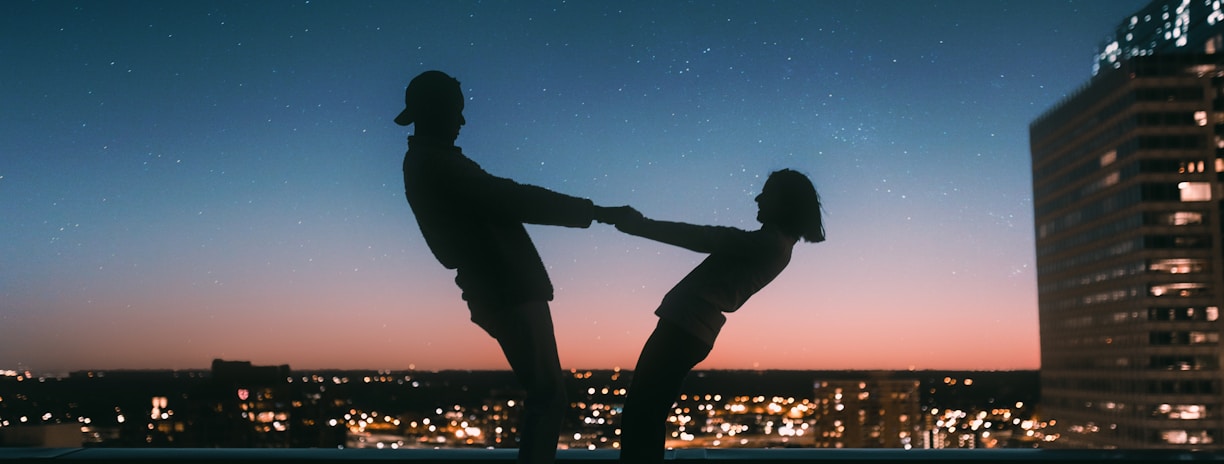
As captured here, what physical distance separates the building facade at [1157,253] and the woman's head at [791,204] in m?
76.8

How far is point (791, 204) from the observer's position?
7.87ft

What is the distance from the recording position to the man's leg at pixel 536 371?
2.07 m

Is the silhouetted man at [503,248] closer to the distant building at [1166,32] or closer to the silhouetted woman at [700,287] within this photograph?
the silhouetted woman at [700,287]

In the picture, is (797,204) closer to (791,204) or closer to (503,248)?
(791,204)

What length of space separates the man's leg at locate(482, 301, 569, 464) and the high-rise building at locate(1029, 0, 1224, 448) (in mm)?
76864

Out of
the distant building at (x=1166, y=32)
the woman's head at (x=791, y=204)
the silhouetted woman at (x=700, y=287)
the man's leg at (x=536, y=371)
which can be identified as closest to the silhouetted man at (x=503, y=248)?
the man's leg at (x=536, y=371)

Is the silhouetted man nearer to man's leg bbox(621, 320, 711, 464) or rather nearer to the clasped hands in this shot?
the clasped hands

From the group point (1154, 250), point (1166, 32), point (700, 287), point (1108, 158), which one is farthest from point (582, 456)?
point (1166, 32)

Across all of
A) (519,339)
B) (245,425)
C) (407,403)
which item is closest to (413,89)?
(519,339)

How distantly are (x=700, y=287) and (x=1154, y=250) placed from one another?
260 ft

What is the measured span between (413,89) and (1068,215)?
89976mm

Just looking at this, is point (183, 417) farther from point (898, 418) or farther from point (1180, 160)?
point (1180, 160)

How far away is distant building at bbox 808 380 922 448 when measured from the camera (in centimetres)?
8094

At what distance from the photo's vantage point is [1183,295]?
226 feet
